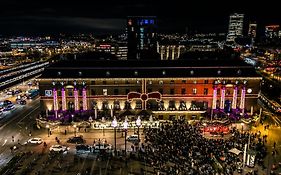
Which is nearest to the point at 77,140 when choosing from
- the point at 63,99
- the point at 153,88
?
the point at 63,99

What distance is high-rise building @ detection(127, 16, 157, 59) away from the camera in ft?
488

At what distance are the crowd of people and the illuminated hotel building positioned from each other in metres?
10.1

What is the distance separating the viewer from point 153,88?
211 feet

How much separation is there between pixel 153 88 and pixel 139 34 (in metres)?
89.5

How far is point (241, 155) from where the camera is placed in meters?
46.3

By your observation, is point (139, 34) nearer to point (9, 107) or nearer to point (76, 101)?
point (9, 107)

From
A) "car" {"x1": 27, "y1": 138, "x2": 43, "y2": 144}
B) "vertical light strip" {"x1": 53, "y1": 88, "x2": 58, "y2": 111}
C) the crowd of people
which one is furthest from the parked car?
the crowd of people

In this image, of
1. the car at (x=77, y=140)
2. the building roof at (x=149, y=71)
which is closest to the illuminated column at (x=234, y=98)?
the building roof at (x=149, y=71)

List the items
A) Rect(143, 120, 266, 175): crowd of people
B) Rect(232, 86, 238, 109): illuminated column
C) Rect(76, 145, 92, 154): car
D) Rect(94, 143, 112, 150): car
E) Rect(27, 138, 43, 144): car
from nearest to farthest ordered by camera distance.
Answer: Rect(143, 120, 266, 175): crowd of people → Rect(76, 145, 92, 154): car → Rect(94, 143, 112, 150): car → Rect(27, 138, 43, 144): car → Rect(232, 86, 238, 109): illuminated column

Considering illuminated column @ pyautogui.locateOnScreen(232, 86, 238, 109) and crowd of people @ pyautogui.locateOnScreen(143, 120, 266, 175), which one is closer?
crowd of people @ pyautogui.locateOnScreen(143, 120, 266, 175)

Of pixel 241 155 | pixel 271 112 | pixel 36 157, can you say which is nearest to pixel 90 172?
pixel 36 157

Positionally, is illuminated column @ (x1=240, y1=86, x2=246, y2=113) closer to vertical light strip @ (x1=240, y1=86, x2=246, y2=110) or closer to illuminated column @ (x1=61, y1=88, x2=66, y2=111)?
vertical light strip @ (x1=240, y1=86, x2=246, y2=110)

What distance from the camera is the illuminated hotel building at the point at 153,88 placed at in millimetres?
63281

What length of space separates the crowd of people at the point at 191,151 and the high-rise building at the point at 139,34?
3837 inches
